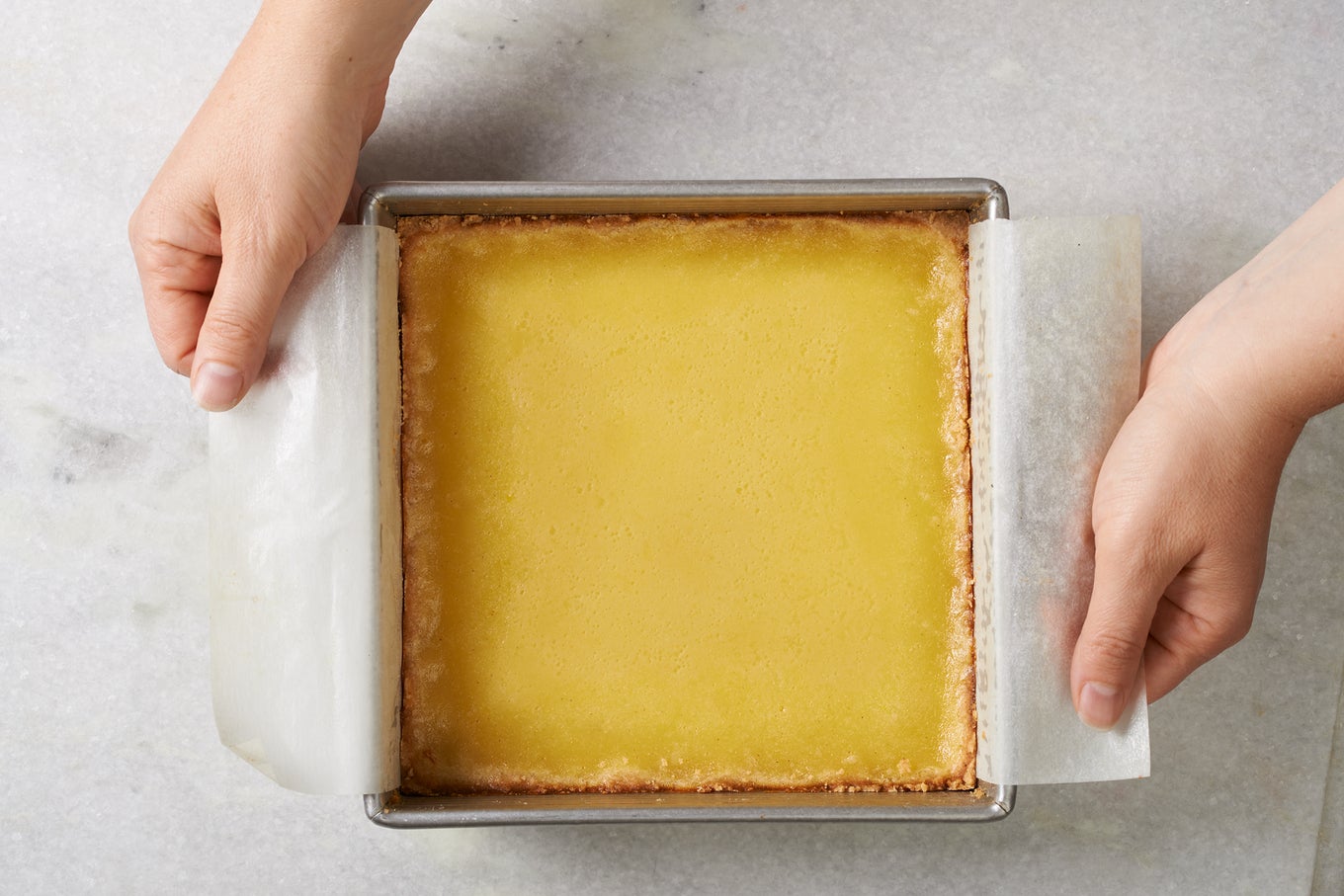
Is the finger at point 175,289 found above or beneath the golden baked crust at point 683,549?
above

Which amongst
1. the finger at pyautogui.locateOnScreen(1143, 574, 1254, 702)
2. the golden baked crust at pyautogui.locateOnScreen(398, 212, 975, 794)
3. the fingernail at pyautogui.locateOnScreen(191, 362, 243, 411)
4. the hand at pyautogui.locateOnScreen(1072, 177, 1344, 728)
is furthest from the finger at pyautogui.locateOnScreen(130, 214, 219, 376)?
the finger at pyautogui.locateOnScreen(1143, 574, 1254, 702)

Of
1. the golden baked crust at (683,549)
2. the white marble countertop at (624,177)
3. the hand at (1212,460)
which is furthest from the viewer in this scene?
the white marble countertop at (624,177)

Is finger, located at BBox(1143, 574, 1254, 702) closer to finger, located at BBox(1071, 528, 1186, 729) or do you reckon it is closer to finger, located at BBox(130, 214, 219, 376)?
finger, located at BBox(1071, 528, 1186, 729)

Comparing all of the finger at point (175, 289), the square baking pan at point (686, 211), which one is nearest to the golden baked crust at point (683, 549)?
the square baking pan at point (686, 211)

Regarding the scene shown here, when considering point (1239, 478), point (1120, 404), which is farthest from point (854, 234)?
point (1239, 478)

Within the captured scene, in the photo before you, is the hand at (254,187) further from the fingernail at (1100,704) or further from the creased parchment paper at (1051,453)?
the fingernail at (1100,704)

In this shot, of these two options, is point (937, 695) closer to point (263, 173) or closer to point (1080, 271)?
point (1080, 271)
